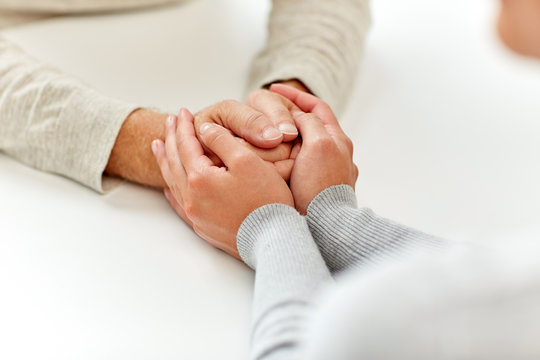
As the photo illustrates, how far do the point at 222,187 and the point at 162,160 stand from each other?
135 mm

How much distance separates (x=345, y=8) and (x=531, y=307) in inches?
31.9

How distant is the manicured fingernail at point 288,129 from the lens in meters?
0.75

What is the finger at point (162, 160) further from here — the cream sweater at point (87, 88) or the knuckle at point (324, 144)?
the knuckle at point (324, 144)

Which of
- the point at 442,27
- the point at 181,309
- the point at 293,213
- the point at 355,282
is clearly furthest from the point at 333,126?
the point at 442,27

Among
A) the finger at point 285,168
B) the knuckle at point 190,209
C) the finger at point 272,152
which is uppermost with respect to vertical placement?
the finger at point 272,152

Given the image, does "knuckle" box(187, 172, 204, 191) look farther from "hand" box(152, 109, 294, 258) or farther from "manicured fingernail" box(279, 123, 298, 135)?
"manicured fingernail" box(279, 123, 298, 135)

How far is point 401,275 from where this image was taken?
371 mm

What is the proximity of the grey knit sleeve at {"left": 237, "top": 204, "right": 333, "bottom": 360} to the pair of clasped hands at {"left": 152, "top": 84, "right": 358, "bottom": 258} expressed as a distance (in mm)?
24

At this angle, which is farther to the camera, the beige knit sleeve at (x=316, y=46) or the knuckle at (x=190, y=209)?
the beige knit sleeve at (x=316, y=46)

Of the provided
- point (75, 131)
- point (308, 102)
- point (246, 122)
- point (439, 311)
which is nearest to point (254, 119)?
point (246, 122)

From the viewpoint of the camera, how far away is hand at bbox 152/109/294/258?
0.67 m

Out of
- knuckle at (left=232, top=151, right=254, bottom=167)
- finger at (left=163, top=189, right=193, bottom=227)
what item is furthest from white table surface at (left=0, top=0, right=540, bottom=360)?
knuckle at (left=232, top=151, right=254, bottom=167)

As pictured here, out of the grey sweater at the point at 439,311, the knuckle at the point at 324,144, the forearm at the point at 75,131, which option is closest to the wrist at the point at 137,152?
the forearm at the point at 75,131

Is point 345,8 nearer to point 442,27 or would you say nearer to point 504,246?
point 442,27
